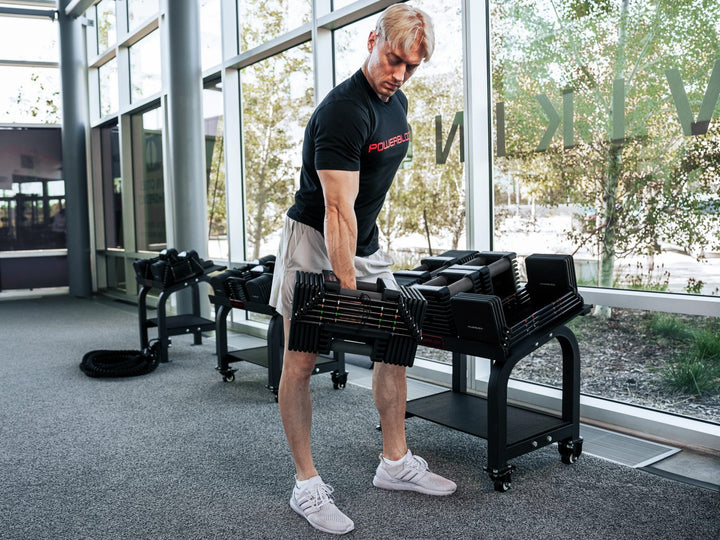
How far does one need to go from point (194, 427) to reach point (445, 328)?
139cm

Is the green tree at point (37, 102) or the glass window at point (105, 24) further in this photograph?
the green tree at point (37, 102)

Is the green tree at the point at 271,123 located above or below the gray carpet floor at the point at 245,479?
above

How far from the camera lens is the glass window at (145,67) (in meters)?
6.48

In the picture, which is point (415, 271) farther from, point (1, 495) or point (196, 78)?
point (196, 78)

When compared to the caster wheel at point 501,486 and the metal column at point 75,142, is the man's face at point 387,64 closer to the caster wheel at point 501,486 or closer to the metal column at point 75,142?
the caster wheel at point 501,486

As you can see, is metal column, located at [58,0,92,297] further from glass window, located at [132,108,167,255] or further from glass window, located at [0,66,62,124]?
glass window, located at [132,108,167,255]

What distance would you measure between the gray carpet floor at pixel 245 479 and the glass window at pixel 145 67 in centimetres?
389

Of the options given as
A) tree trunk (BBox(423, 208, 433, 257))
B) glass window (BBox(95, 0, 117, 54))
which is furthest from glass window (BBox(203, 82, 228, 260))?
glass window (BBox(95, 0, 117, 54))

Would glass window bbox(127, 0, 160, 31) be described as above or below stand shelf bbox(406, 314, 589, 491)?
above

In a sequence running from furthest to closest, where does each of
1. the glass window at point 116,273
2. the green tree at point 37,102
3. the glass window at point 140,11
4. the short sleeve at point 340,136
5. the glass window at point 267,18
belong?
the green tree at point 37,102
the glass window at point 116,273
the glass window at point 140,11
the glass window at point 267,18
the short sleeve at point 340,136

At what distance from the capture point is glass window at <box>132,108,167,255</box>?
6.73 metres

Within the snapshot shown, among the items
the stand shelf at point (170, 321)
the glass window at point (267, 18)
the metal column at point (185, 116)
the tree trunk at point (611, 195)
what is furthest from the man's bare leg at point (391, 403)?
the metal column at point (185, 116)

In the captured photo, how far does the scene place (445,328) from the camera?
91.1 inches

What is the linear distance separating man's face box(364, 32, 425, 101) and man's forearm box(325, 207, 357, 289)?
1.32 ft
